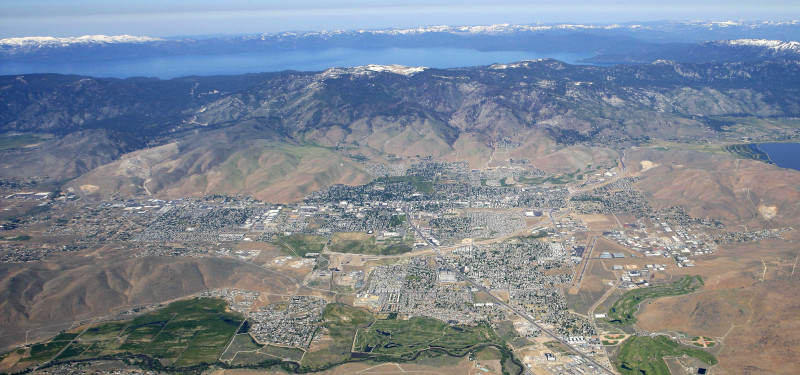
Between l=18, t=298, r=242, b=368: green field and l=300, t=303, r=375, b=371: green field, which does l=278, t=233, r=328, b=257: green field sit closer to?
l=300, t=303, r=375, b=371: green field

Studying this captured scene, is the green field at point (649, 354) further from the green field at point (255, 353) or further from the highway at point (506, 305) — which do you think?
the green field at point (255, 353)

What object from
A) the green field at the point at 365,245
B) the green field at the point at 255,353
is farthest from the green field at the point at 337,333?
the green field at the point at 365,245

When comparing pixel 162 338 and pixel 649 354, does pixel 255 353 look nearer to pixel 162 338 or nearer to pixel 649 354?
pixel 162 338

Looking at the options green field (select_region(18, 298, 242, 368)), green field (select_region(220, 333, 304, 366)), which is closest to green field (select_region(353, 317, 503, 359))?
green field (select_region(220, 333, 304, 366))

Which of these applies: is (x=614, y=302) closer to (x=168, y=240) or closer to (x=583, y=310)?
(x=583, y=310)

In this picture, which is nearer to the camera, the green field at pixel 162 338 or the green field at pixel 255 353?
the green field at pixel 255 353

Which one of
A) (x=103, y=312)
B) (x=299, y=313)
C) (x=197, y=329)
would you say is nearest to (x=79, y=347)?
(x=103, y=312)

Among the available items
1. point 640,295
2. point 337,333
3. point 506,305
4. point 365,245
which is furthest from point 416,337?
point 640,295
